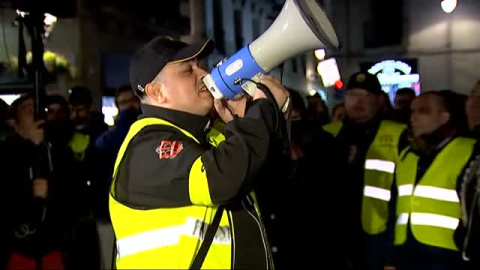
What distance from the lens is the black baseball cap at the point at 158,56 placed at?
1.98 m

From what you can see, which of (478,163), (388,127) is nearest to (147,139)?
(478,163)

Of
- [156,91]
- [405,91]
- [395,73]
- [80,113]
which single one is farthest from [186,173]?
[395,73]

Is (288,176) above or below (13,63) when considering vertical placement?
below

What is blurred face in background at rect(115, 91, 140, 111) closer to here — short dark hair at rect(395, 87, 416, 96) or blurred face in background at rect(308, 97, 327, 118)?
blurred face in background at rect(308, 97, 327, 118)

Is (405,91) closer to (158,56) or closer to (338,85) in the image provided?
(338,85)

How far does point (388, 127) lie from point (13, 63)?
5.31 m

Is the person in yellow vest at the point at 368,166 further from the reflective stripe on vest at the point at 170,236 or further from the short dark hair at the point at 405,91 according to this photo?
the reflective stripe on vest at the point at 170,236

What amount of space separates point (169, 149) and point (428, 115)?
7.05 feet

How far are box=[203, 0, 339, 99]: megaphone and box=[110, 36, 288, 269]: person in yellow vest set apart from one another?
5cm

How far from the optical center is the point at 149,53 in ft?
6.57

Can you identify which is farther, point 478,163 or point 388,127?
point 388,127

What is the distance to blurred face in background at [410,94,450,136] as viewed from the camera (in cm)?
359

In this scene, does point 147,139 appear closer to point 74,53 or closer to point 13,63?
point 13,63

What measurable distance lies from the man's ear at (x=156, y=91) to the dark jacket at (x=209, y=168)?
3 cm
